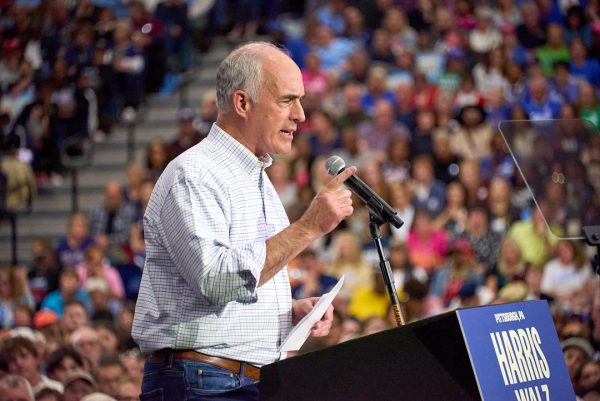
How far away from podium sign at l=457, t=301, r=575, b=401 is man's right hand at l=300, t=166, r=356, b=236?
418 mm

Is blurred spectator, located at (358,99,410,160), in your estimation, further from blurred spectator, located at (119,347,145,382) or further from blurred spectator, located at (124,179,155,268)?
blurred spectator, located at (119,347,145,382)

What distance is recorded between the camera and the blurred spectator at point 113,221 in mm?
9492

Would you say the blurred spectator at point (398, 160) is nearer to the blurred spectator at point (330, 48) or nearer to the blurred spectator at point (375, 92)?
the blurred spectator at point (375, 92)

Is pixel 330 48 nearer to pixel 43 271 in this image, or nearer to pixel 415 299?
pixel 43 271

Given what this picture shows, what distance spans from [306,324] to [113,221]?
7.09m

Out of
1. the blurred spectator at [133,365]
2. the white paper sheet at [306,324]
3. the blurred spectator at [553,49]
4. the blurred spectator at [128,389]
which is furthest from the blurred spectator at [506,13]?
the white paper sheet at [306,324]

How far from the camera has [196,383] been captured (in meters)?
2.92

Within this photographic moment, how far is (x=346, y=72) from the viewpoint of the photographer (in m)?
10.5

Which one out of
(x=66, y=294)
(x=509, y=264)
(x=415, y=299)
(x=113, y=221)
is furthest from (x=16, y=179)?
(x=509, y=264)

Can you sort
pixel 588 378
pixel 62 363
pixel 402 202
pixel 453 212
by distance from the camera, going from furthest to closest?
pixel 402 202 < pixel 453 212 < pixel 62 363 < pixel 588 378

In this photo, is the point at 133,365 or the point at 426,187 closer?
the point at 133,365

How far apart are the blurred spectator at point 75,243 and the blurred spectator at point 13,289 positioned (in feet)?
1.64

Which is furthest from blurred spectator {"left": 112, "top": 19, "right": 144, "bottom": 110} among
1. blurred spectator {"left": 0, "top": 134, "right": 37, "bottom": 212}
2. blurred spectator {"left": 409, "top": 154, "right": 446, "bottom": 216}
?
blurred spectator {"left": 409, "top": 154, "right": 446, "bottom": 216}

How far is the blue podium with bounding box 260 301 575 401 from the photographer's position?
2.70 metres
